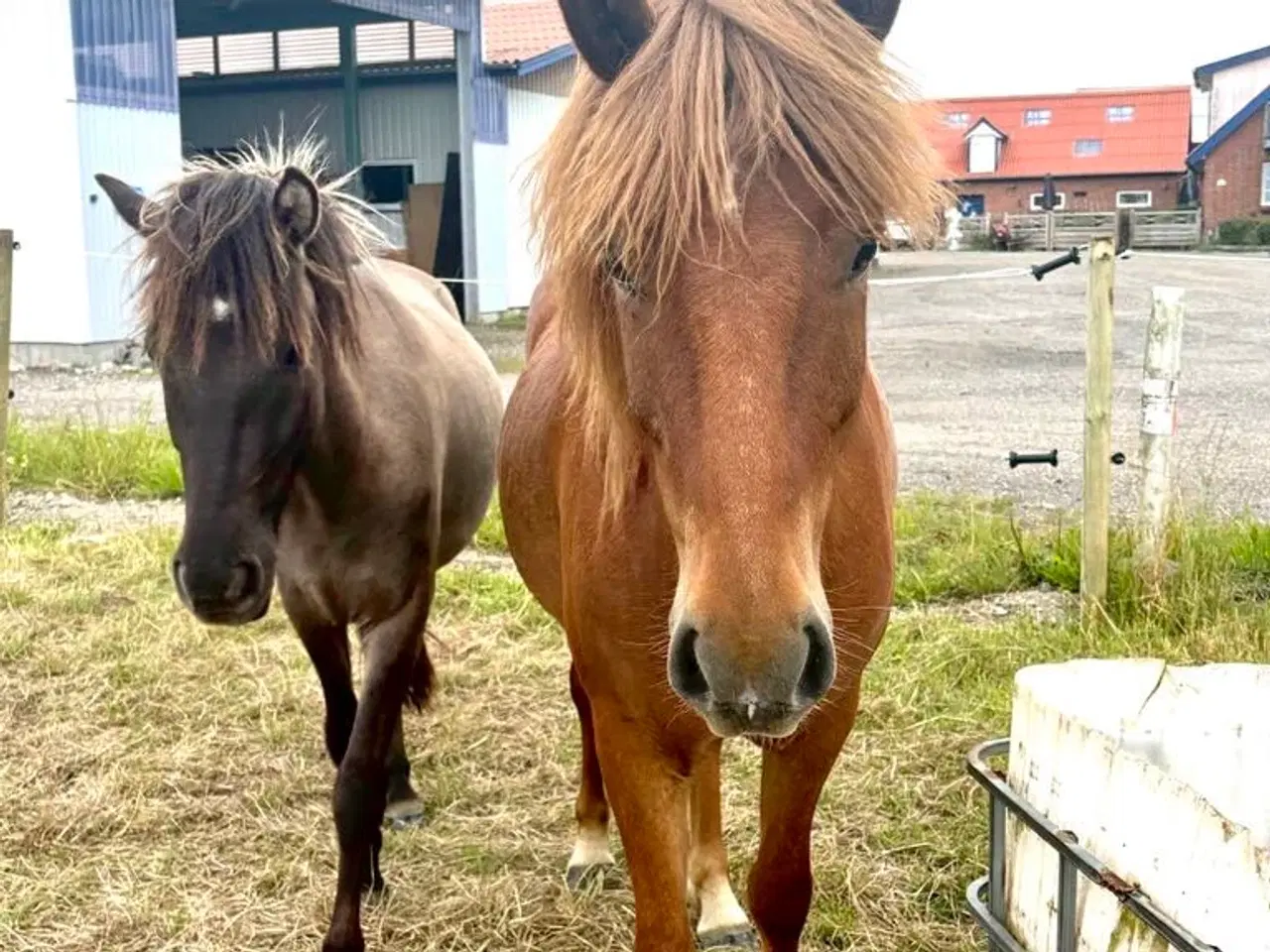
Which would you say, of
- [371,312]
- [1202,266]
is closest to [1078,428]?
[371,312]

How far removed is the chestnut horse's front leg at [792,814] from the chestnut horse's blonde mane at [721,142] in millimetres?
816

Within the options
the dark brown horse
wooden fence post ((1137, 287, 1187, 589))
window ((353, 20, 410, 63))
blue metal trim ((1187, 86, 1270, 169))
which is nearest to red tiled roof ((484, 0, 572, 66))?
window ((353, 20, 410, 63))

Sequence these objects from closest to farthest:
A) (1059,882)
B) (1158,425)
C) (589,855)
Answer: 1. (1059,882)
2. (589,855)
3. (1158,425)

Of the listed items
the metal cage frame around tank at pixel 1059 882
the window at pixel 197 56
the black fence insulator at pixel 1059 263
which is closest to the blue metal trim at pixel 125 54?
the window at pixel 197 56

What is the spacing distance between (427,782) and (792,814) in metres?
1.89

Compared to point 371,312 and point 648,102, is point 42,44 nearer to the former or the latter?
point 371,312

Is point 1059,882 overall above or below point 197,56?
below

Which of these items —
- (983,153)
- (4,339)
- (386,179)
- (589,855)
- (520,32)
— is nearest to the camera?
(589,855)

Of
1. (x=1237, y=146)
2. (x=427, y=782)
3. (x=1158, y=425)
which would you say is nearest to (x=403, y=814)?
(x=427, y=782)

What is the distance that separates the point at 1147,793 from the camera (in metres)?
1.98

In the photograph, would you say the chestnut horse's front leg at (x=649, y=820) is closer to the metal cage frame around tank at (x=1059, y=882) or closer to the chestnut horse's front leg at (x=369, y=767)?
the metal cage frame around tank at (x=1059, y=882)

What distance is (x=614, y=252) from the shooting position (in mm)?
1667

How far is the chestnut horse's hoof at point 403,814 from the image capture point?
3605mm

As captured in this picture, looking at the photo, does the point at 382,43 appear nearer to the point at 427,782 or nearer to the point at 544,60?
the point at 544,60
